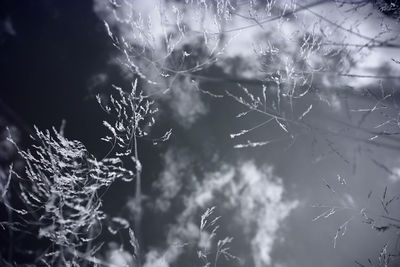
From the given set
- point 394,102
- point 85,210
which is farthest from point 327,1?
point 85,210

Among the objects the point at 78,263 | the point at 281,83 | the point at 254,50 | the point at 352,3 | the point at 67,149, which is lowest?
the point at 78,263

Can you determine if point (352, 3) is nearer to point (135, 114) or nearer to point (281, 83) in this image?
point (281, 83)

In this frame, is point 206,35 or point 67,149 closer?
point 67,149

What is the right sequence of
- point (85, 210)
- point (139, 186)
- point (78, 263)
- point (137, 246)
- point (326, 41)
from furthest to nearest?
point (139, 186), point (326, 41), point (78, 263), point (137, 246), point (85, 210)

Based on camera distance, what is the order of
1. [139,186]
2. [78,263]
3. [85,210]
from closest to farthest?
[85,210]
[78,263]
[139,186]

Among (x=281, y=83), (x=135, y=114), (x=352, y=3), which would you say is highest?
(x=352, y=3)

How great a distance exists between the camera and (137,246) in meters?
4.30

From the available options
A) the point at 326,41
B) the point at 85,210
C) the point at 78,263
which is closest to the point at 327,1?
the point at 326,41

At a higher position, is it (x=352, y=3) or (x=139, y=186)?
(x=352, y=3)

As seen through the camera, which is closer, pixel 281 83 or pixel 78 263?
pixel 78 263

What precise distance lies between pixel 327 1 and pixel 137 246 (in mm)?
5312

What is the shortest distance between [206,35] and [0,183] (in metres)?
4.09

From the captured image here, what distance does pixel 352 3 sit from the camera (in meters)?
5.72

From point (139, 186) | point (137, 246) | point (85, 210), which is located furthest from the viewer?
point (139, 186)
